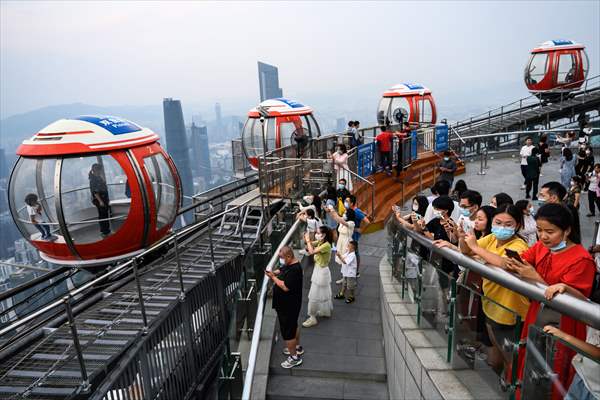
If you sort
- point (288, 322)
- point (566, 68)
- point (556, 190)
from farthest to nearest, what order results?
point (566, 68) < point (288, 322) < point (556, 190)

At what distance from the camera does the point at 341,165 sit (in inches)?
443

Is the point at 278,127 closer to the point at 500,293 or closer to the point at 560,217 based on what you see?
the point at 500,293

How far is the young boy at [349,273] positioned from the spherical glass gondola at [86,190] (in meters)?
4.03

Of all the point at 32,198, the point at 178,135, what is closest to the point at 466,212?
the point at 32,198

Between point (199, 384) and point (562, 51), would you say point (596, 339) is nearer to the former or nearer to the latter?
point (199, 384)

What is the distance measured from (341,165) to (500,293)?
307 inches

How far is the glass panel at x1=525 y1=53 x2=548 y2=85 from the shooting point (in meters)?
25.1

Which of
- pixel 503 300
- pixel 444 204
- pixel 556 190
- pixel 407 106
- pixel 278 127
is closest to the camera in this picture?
pixel 503 300

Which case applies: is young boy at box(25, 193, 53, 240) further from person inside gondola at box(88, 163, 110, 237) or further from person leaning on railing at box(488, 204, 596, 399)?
person leaning on railing at box(488, 204, 596, 399)

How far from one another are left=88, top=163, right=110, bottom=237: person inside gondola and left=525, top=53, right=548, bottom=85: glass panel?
25.4m

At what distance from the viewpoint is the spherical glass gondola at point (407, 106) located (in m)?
20.6

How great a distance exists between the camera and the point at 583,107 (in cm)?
2506

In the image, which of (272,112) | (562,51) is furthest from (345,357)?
(562,51)

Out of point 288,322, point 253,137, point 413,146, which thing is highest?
point 253,137
